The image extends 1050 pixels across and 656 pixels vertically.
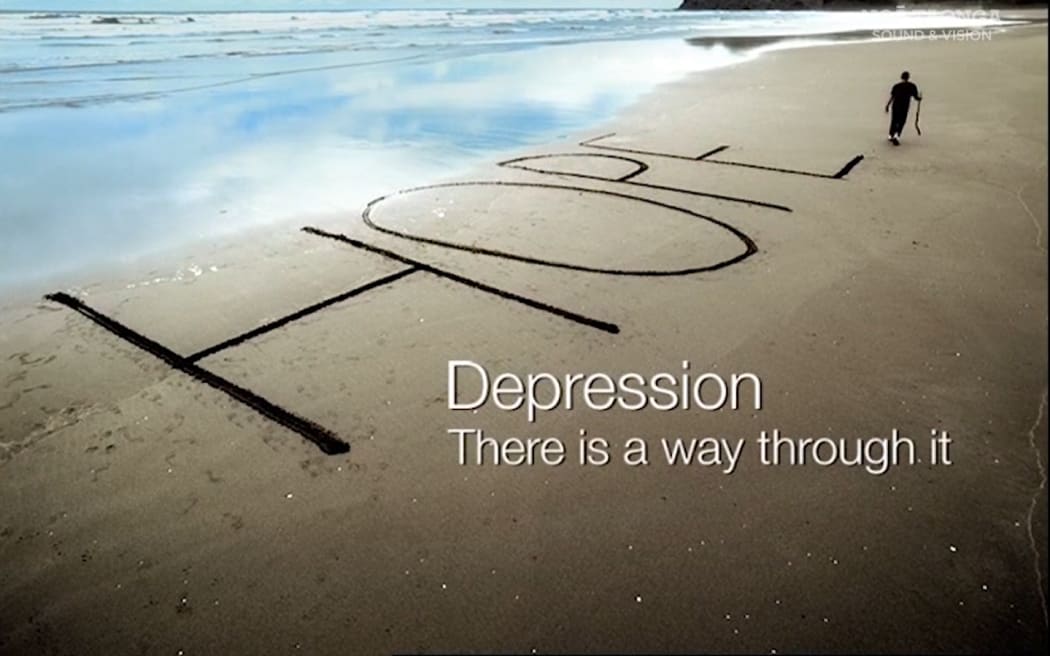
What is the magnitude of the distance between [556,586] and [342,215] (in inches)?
220

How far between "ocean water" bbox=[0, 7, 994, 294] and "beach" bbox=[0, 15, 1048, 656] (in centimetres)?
164

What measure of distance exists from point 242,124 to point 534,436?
11.7m

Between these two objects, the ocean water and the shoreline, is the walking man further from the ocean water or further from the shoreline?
the ocean water

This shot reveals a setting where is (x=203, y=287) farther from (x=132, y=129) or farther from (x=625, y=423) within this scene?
(x=132, y=129)

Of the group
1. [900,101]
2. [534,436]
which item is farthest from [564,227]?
[900,101]

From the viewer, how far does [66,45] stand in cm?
2800

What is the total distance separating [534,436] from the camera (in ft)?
11.5

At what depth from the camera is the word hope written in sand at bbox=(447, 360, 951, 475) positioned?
3.28 meters

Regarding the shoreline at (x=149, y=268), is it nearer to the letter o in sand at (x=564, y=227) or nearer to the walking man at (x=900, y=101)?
the letter o in sand at (x=564, y=227)

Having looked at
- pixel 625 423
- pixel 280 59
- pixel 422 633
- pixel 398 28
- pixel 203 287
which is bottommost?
pixel 422 633

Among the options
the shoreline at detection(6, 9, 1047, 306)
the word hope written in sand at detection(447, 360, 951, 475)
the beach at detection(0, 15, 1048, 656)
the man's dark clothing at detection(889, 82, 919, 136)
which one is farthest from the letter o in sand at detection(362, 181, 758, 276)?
the man's dark clothing at detection(889, 82, 919, 136)

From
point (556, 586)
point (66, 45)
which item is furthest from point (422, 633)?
point (66, 45)

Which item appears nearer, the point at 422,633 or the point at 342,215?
the point at 422,633

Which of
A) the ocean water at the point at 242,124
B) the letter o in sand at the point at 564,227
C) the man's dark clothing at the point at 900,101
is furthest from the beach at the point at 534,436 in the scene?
the man's dark clothing at the point at 900,101
